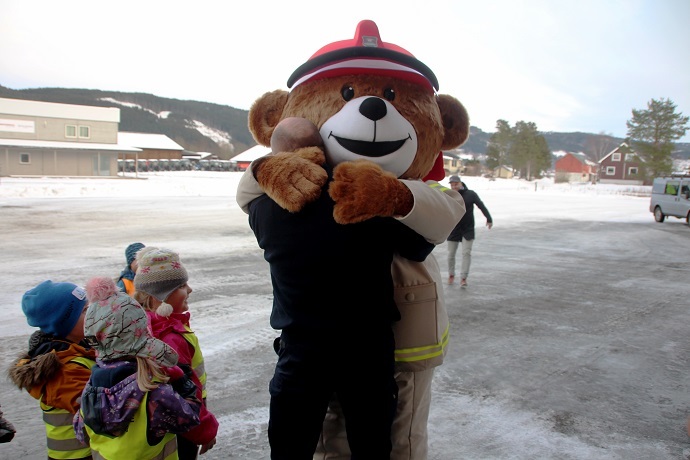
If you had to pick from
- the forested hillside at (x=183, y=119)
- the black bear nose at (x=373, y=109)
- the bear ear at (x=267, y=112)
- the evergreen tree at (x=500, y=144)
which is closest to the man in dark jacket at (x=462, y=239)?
the bear ear at (x=267, y=112)

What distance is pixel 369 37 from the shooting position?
2094 mm

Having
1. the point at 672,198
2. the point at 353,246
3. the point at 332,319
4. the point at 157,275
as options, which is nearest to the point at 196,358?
the point at 157,275

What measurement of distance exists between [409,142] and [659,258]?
1121 centimetres

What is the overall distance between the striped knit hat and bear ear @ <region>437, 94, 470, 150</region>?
152cm

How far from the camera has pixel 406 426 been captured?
201cm

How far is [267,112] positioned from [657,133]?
5705cm

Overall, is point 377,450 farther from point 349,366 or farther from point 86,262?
point 86,262

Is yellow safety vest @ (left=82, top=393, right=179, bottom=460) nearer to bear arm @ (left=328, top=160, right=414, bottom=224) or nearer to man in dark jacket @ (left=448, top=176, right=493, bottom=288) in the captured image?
bear arm @ (left=328, top=160, right=414, bottom=224)

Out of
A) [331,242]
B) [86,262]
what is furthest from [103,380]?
[86,262]

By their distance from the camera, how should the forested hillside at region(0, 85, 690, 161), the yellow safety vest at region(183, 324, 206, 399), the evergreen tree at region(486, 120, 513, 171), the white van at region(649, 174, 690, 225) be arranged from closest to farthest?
the yellow safety vest at region(183, 324, 206, 399), the white van at region(649, 174, 690, 225), the evergreen tree at region(486, 120, 513, 171), the forested hillside at region(0, 85, 690, 161)

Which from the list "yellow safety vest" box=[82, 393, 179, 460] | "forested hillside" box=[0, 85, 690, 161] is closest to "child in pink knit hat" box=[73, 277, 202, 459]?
"yellow safety vest" box=[82, 393, 179, 460]

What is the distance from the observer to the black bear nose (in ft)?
6.40

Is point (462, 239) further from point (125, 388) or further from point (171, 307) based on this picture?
point (125, 388)

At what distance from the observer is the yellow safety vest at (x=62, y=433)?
220 centimetres
